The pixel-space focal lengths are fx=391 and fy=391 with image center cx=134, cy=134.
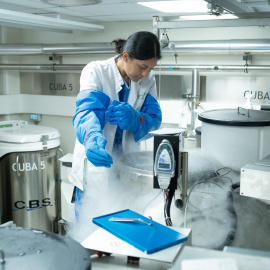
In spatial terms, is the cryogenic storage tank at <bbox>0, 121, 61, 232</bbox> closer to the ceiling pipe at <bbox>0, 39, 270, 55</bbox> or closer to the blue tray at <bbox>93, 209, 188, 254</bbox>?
the ceiling pipe at <bbox>0, 39, 270, 55</bbox>

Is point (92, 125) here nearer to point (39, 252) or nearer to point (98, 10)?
point (39, 252)

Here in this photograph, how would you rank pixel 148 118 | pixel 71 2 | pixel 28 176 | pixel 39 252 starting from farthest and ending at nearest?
1. pixel 28 176
2. pixel 71 2
3. pixel 148 118
4. pixel 39 252

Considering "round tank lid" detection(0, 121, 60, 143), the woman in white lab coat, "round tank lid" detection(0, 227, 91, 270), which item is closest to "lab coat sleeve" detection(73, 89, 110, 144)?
the woman in white lab coat

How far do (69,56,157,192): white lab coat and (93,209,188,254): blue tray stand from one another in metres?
0.57

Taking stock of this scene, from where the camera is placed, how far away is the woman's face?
1.57 metres

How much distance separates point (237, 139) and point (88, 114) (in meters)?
0.54

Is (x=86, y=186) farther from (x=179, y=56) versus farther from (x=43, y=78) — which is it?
(x=43, y=78)

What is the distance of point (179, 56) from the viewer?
326cm

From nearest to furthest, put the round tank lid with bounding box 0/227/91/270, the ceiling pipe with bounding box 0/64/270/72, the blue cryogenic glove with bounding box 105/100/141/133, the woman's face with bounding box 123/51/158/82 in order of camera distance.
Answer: the round tank lid with bounding box 0/227/91/270
the blue cryogenic glove with bounding box 105/100/141/133
the woman's face with bounding box 123/51/158/82
the ceiling pipe with bounding box 0/64/270/72

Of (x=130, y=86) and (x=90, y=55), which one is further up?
(x=90, y=55)

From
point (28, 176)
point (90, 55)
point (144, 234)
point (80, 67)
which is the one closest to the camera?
point (144, 234)

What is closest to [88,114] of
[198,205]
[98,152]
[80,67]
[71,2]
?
[98,152]

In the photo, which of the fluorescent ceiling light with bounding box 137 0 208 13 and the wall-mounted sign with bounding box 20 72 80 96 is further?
the wall-mounted sign with bounding box 20 72 80 96

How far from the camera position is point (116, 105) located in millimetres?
1490
